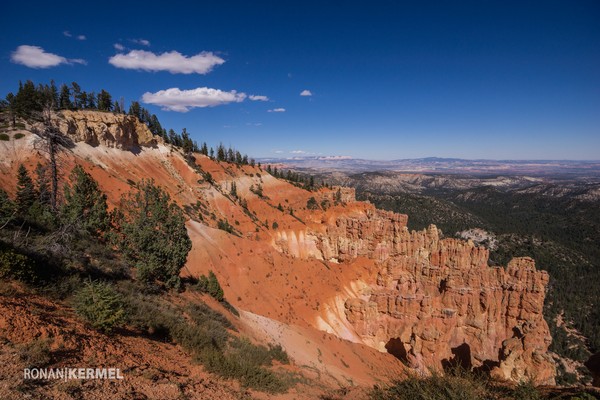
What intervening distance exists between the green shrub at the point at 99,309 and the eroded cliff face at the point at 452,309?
2736 cm

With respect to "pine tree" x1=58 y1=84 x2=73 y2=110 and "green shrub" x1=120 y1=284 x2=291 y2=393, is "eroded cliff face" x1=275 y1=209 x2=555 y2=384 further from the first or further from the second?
"pine tree" x1=58 y1=84 x2=73 y2=110

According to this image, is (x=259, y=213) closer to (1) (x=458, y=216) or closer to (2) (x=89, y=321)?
(2) (x=89, y=321)

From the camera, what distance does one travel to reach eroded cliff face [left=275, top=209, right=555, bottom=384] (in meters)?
29.2

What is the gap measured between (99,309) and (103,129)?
47.8 m

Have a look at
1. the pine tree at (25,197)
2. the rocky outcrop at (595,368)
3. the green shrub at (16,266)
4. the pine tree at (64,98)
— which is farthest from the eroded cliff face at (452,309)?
the pine tree at (64,98)

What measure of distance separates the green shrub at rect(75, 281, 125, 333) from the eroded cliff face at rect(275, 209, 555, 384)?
2736 cm

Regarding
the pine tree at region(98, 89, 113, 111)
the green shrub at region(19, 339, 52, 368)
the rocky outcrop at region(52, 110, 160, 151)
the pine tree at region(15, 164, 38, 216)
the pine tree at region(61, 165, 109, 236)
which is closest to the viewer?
the green shrub at region(19, 339, 52, 368)

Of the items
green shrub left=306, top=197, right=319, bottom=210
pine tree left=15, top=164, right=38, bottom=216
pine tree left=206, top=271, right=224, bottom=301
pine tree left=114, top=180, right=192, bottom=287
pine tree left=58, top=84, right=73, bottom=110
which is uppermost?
pine tree left=58, top=84, right=73, bottom=110

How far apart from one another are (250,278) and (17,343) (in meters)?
23.9

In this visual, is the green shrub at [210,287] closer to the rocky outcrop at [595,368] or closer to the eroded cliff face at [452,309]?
the eroded cliff face at [452,309]

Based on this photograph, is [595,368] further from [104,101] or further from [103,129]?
[104,101]

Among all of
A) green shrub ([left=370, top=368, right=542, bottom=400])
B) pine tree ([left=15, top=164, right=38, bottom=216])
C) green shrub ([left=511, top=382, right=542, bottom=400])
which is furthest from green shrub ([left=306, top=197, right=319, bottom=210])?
green shrub ([left=511, top=382, right=542, bottom=400])

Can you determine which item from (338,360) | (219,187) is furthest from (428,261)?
(219,187)

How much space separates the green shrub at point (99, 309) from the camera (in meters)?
8.54
